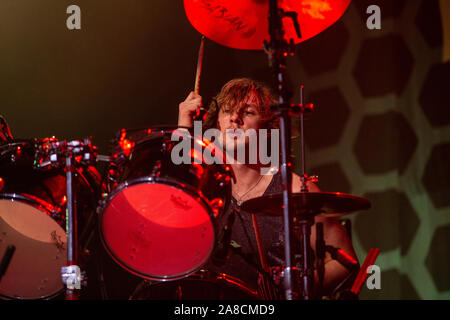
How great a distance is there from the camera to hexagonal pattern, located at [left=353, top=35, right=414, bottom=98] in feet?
8.07

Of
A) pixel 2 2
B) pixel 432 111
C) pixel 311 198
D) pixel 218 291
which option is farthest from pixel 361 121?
pixel 2 2

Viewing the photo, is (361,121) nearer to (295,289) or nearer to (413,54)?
(413,54)

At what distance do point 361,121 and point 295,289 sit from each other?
1644 mm

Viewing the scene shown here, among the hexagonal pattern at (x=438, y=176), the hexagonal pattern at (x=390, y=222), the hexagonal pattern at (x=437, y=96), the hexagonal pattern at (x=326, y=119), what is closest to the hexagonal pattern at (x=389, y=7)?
the hexagonal pattern at (x=437, y=96)

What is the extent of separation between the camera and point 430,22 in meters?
2.42

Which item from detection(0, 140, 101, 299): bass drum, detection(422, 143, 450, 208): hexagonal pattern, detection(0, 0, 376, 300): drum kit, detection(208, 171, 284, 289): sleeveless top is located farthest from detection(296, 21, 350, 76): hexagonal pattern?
detection(0, 140, 101, 299): bass drum

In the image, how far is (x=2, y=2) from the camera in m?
2.30

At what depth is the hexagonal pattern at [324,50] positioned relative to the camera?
104 inches

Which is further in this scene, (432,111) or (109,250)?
(432,111)

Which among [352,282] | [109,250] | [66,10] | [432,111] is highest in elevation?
[66,10]

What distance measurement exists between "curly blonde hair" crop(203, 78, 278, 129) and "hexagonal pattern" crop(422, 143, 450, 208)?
0.82 m

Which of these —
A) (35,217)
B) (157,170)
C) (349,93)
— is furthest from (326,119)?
(35,217)

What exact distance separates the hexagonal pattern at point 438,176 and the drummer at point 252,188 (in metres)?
0.74

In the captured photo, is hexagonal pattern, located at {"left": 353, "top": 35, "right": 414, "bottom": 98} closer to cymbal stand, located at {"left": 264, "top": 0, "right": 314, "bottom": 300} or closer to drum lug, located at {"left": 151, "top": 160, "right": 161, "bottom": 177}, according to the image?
cymbal stand, located at {"left": 264, "top": 0, "right": 314, "bottom": 300}
